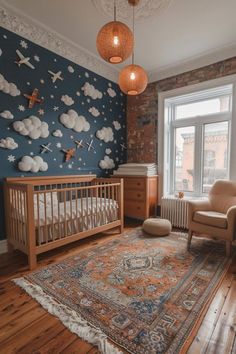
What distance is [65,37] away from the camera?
2668 mm

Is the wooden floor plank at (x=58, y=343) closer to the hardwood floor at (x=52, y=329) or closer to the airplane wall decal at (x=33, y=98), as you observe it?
the hardwood floor at (x=52, y=329)

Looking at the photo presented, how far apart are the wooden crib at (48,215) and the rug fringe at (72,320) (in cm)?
42

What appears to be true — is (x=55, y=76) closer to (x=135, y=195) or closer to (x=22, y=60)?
(x=22, y=60)

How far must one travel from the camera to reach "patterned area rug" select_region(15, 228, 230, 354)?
1.19 metres

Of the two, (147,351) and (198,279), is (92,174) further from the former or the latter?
(147,351)

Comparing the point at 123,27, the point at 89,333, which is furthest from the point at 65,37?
the point at 89,333

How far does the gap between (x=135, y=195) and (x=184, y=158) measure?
43.1 inches

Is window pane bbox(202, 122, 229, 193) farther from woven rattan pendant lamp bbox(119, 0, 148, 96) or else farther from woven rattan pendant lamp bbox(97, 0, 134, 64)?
woven rattan pendant lamp bbox(97, 0, 134, 64)

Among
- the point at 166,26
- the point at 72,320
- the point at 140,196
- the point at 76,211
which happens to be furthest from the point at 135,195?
the point at 166,26

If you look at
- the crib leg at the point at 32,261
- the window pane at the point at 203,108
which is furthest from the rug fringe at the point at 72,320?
the window pane at the point at 203,108

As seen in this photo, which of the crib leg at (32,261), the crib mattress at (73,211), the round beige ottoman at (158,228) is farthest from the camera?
the round beige ottoman at (158,228)

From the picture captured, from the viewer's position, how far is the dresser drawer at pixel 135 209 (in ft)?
10.9

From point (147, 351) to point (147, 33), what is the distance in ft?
10.3

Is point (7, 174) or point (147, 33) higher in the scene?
point (147, 33)
